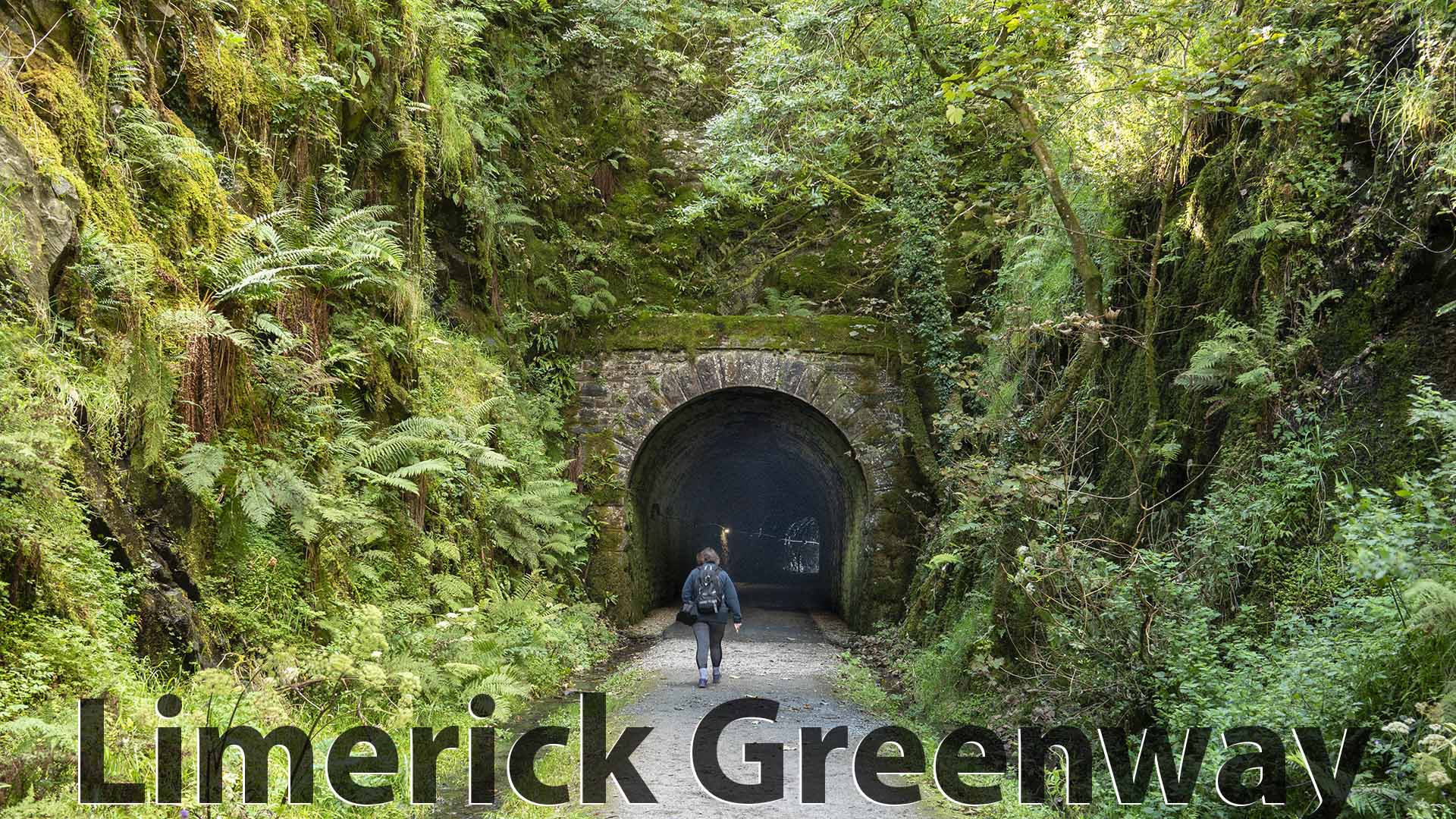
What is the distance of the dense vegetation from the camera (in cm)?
413

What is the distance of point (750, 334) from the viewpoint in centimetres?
1364

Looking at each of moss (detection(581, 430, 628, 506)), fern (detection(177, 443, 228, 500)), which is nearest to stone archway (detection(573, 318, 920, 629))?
moss (detection(581, 430, 628, 506))

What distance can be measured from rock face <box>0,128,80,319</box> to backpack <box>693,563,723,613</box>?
6.18m

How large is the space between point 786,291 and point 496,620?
8312 mm

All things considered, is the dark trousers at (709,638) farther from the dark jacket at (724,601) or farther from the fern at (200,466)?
the fern at (200,466)

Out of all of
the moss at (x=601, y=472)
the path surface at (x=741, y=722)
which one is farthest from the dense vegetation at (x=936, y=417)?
the moss at (x=601, y=472)

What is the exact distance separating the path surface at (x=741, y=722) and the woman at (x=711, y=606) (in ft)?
1.15

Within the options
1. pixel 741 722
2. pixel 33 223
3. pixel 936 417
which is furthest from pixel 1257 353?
pixel 33 223

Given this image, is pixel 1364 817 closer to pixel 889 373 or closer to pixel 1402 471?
pixel 1402 471

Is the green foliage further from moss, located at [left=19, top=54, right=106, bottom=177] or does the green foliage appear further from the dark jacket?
moss, located at [left=19, top=54, right=106, bottom=177]

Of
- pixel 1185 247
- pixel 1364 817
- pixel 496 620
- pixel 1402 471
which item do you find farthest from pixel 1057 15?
pixel 496 620

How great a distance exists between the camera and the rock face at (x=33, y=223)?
4.15 meters

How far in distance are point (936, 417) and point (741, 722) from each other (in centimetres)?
373

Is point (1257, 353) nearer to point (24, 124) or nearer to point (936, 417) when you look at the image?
point (936, 417)
